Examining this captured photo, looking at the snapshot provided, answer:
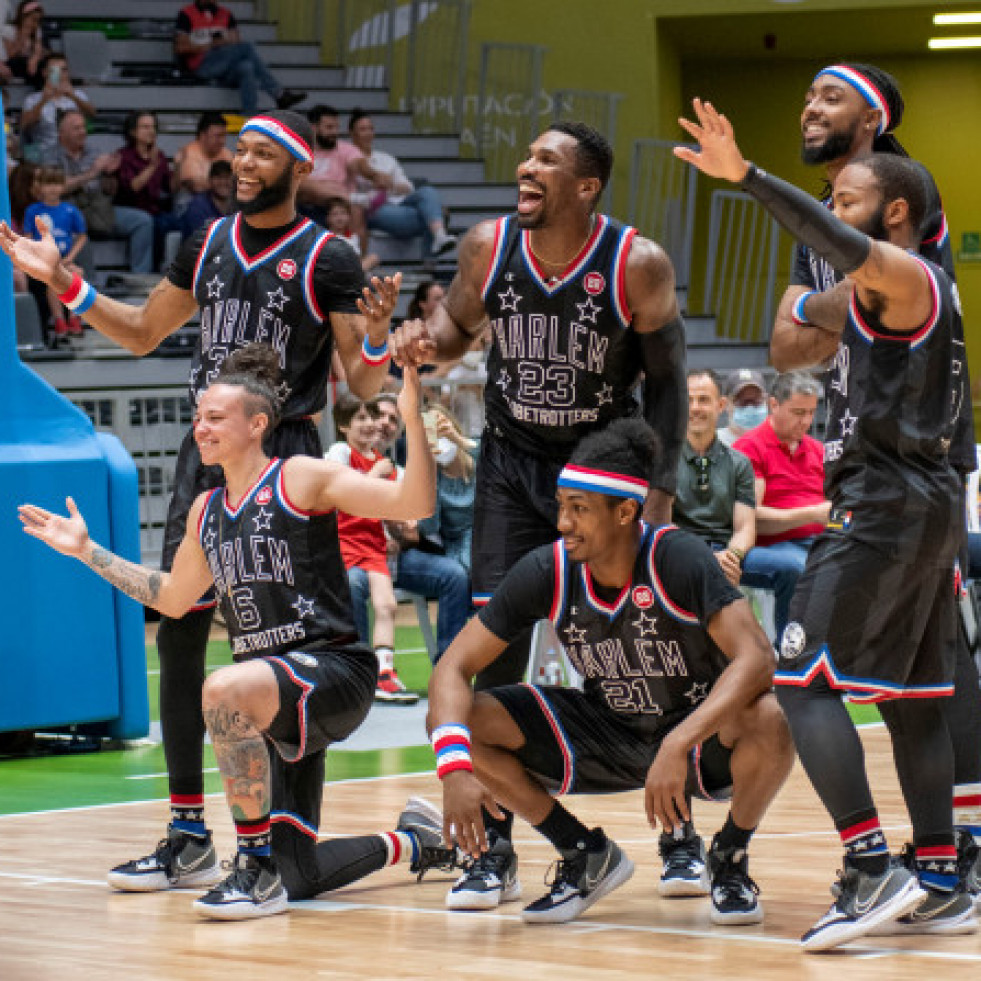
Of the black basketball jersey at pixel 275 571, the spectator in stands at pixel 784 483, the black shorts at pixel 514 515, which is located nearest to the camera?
the black basketball jersey at pixel 275 571

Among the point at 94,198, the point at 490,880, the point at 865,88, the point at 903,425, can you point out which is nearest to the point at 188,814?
the point at 490,880

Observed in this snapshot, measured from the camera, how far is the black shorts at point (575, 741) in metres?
5.29

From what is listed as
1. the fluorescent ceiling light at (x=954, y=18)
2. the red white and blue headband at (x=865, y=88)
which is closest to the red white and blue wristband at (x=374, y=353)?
the red white and blue headband at (x=865, y=88)

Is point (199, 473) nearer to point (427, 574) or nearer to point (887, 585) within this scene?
point (887, 585)

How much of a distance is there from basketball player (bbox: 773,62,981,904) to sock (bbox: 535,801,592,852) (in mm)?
923

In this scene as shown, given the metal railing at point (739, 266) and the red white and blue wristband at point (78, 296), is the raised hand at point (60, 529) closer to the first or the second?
the red white and blue wristband at point (78, 296)

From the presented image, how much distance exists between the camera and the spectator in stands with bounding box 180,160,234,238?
14.9 metres

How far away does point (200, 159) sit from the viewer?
15312 mm

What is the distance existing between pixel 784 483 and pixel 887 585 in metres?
5.84

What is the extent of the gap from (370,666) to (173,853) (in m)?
0.79

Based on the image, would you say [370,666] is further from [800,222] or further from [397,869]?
[800,222]

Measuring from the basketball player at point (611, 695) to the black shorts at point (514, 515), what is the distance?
38 cm

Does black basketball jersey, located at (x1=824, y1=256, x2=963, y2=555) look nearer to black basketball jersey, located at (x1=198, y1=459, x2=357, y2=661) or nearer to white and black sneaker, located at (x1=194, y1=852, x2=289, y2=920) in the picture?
black basketball jersey, located at (x1=198, y1=459, x2=357, y2=661)

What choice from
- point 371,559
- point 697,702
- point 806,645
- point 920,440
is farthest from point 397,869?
point 371,559
